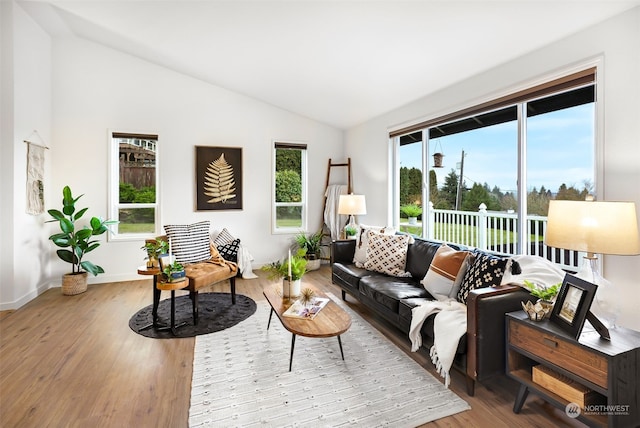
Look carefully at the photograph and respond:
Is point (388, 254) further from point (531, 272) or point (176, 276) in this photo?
point (176, 276)

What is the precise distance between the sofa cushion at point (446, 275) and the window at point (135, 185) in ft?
13.6

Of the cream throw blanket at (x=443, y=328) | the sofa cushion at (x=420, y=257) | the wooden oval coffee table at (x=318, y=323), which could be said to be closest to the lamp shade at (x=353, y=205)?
the sofa cushion at (x=420, y=257)

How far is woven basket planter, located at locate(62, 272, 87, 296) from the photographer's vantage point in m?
4.17

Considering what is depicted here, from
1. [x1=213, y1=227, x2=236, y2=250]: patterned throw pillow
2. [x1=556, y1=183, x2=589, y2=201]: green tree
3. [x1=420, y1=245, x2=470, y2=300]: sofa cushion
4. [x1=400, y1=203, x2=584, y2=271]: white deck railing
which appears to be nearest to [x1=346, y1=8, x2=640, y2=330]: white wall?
[x1=556, y1=183, x2=589, y2=201]: green tree

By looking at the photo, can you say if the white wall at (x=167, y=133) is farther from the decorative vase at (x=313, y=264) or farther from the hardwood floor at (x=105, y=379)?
the hardwood floor at (x=105, y=379)

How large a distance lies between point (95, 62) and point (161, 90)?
0.89 m

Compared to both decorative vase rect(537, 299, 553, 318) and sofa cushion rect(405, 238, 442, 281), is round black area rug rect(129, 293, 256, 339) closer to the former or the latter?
sofa cushion rect(405, 238, 442, 281)

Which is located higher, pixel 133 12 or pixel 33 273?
pixel 133 12

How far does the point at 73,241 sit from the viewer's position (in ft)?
13.6

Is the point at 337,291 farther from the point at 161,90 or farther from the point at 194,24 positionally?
the point at 161,90

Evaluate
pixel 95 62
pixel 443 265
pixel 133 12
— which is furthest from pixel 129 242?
pixel 443 265

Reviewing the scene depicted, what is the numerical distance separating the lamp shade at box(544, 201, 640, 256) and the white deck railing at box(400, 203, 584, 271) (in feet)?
5.03

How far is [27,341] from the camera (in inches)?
113

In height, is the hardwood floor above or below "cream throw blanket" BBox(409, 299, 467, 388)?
below
